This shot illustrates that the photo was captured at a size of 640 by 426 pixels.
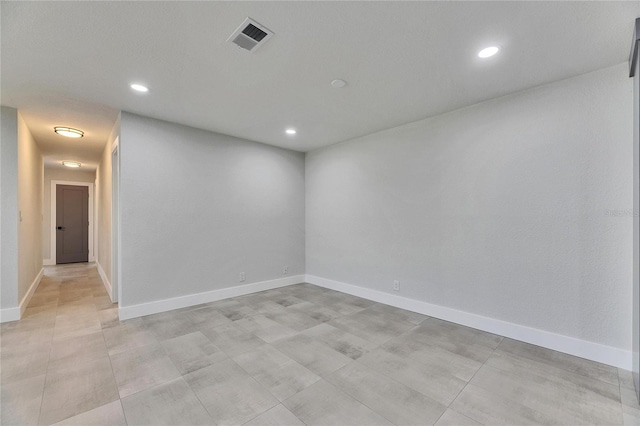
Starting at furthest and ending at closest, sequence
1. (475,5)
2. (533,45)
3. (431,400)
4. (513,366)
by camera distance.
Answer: (513,366)
(533,45)
(431,400)
(475,5)

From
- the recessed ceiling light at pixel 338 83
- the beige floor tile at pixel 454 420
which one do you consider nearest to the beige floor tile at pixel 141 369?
the beige floor tile at pixel 454 420

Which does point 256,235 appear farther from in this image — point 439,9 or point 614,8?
point 614,8

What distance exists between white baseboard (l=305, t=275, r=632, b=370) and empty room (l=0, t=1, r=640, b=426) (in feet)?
0.07

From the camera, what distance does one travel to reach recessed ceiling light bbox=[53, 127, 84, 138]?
13.5ft

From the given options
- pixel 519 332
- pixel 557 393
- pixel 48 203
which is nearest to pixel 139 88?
pixel 557 393

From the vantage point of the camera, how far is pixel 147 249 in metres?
3.70

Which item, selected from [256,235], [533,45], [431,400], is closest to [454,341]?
[431,400]

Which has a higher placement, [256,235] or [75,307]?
[256,235]

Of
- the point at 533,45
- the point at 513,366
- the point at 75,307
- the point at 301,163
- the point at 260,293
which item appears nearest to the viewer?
the point at 533,45

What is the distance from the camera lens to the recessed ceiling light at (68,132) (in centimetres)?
411

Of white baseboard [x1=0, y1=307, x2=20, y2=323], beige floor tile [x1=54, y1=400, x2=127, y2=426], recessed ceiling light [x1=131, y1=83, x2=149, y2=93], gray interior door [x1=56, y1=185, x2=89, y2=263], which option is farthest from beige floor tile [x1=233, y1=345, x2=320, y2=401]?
gray interior door [x1=56, y1=185, x2=89, y2=263]

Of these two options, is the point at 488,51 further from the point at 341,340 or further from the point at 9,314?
the point at 9,314

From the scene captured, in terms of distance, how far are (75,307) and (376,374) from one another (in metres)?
4.43

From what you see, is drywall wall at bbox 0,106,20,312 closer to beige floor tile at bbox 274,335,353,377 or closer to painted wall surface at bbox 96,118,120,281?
painted wall surface at bbox 96,118,120,281
